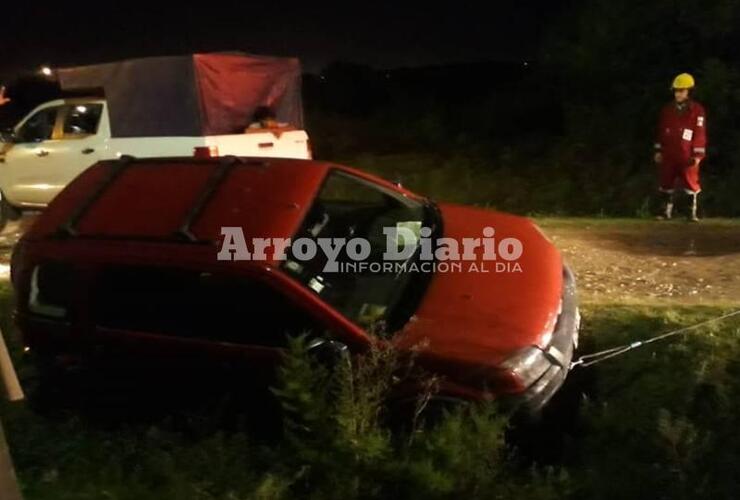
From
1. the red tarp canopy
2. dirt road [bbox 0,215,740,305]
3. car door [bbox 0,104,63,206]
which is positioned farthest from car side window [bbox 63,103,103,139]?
dirt road [bbox 0,215,740,305]

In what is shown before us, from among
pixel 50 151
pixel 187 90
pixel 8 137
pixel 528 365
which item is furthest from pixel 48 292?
pixel 8 137

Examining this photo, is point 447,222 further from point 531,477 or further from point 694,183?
point 694,183

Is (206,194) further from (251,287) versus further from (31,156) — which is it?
(31,156)

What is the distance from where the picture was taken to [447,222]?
18.6ft

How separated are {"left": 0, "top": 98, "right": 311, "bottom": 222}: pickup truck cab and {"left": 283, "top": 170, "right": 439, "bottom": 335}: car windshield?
3261mm

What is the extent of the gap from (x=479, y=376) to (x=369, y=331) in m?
0.60

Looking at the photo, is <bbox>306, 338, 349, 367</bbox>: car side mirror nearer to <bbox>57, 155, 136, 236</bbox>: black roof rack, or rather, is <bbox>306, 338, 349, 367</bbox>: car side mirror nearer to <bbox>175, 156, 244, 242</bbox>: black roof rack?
<bbox>175, 156, 244, 242</bbox>: black roof rack

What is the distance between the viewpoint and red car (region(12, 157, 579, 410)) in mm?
4383

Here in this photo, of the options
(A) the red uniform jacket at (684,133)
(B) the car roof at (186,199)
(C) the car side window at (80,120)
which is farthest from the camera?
(C) the car side window at (80,120)

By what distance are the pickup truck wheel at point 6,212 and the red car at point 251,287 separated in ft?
17.7

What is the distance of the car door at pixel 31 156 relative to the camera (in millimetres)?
9930

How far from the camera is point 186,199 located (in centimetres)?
491

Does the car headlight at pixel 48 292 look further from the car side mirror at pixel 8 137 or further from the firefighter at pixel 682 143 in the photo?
the firefighter at pixel 682 143

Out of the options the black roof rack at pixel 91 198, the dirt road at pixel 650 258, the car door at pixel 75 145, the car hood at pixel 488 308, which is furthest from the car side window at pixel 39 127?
the car hood at pixel 488 308
